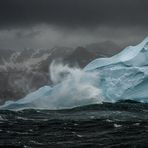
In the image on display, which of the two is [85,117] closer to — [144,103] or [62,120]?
[62,120]

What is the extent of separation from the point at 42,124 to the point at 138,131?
9.28m

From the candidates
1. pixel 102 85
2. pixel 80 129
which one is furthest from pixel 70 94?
pixel 80 129

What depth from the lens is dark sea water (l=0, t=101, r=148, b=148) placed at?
33.7m

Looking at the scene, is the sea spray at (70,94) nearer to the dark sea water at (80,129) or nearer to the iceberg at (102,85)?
the iceberg at (102,85)

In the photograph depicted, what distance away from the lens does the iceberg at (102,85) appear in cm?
5931

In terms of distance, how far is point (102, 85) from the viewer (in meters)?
61.4

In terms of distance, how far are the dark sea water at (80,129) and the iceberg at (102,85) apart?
2.28 m

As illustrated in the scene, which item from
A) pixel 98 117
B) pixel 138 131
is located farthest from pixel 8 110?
pixel 138 131

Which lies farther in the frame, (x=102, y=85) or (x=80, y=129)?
(x=102, y=85)

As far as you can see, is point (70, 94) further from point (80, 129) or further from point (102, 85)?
point (80, 129)

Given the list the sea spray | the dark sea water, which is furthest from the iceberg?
the dark sea water

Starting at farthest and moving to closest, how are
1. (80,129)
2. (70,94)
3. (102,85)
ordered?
(70,94) → (102,85) → (80,129)

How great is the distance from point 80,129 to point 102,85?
21324 millimetres

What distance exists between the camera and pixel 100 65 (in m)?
62.7
